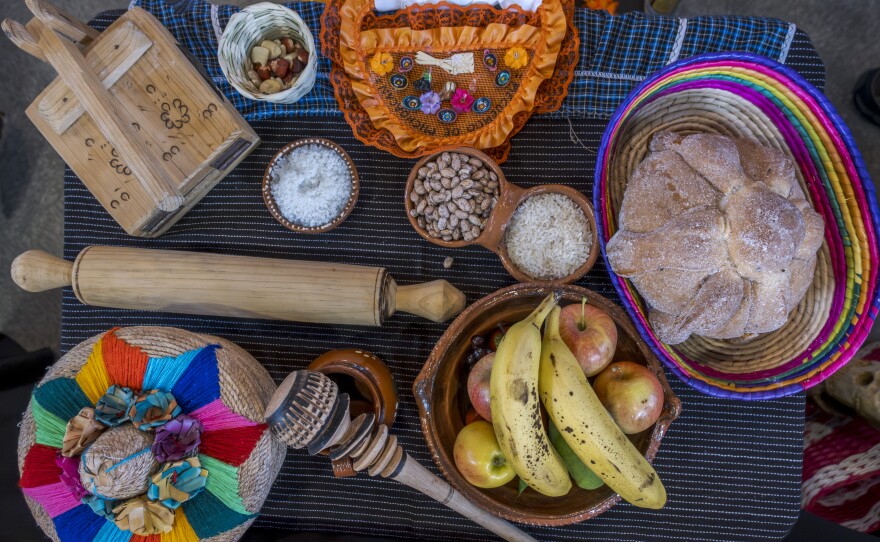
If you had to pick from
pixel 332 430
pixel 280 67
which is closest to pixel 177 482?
pixel 332 430

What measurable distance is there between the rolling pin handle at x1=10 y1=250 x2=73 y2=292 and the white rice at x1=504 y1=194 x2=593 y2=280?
78 centimetres

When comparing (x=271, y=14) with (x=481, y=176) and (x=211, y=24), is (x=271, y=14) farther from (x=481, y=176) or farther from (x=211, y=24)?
(x=481, y=176)

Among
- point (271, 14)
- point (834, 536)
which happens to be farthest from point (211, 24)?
point (834, 536)

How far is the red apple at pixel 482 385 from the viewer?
889mm

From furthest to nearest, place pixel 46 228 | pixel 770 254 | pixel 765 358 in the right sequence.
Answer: pixel 46 228 → pixel 765 358 → pixel 770 254

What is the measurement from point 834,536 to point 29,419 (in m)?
1.42

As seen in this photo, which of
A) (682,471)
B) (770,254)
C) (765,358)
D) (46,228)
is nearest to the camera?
(770,254)

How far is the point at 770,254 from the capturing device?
0.78m

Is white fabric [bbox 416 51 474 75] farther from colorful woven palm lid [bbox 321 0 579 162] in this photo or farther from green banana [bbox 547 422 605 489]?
green banana [bbox 547 422 605 489]

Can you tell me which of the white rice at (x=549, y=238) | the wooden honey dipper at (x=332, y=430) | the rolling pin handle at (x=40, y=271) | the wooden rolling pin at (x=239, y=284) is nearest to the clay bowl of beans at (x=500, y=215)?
the white rice at (x=549, y=238)

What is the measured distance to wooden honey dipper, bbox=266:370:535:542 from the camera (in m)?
0.71

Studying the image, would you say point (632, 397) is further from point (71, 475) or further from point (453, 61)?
point (71, 475)

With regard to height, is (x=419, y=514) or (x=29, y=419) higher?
(x=29, y=419)

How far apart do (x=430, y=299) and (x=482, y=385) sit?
169 millimetres
